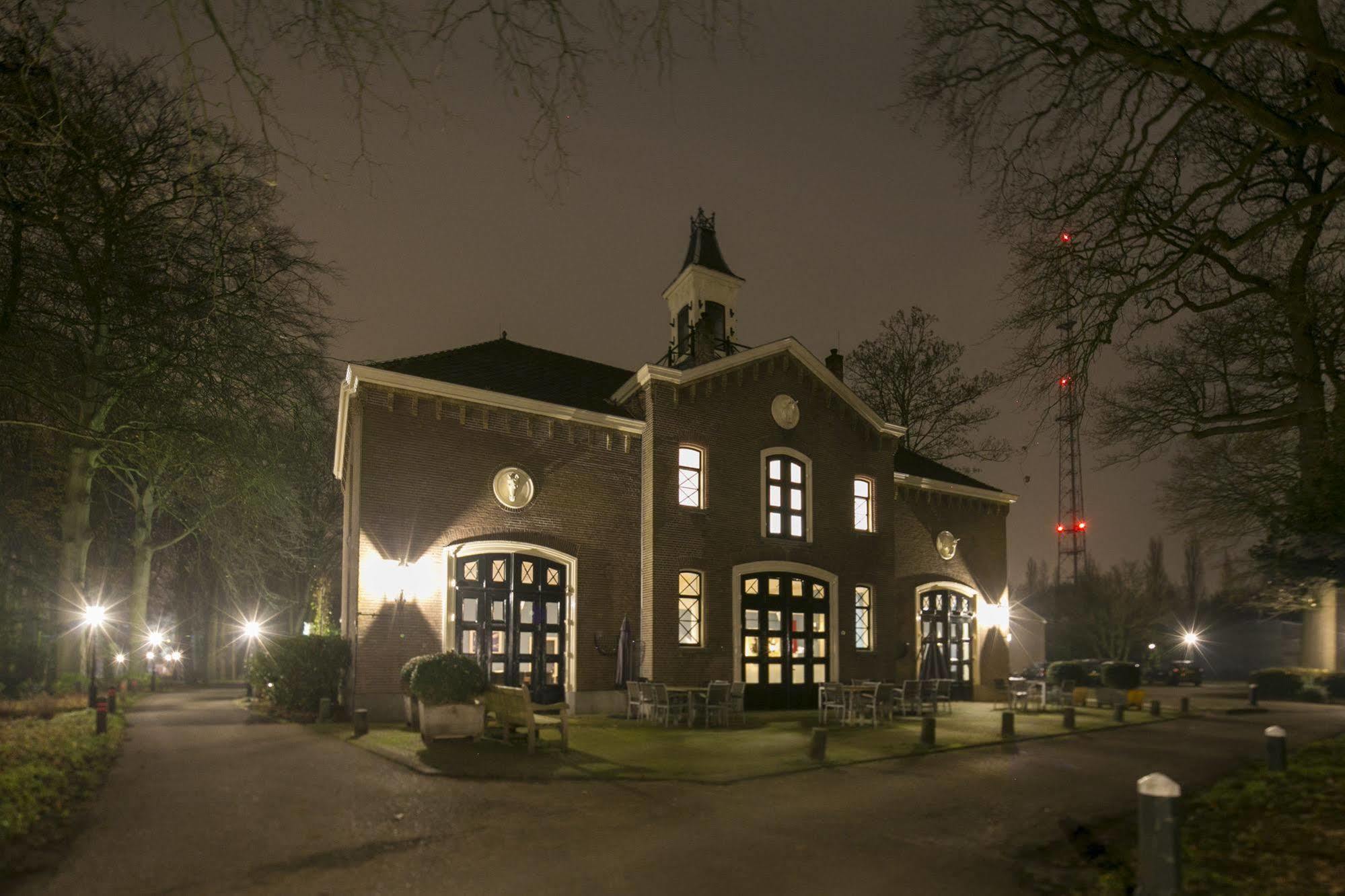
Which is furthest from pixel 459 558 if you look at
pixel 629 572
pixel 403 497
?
pixel 629 572

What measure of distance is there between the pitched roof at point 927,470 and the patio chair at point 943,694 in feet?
21.3

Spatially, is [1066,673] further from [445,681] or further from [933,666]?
[445,681]

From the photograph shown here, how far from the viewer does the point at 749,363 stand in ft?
75.1

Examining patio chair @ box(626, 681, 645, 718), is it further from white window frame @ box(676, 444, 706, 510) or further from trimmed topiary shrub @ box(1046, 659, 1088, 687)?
trimmed topiary shrub @ box(1046, 659, 1088, 687)

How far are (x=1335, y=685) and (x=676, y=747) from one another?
1139 inches

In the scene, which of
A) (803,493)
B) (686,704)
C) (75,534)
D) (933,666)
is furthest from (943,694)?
(75,534)

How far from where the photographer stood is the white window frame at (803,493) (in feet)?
75.5

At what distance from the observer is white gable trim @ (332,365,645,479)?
18028 millimetres

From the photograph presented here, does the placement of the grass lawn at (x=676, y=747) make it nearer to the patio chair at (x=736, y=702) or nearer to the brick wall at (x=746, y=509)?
A: the patio chair at (x=736, y=702)

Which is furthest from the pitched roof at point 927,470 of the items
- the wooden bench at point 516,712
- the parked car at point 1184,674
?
the parked car at point 1184,674

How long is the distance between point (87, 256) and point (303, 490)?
24450 mm

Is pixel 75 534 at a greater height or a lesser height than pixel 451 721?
greater

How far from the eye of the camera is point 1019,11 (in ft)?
29.3

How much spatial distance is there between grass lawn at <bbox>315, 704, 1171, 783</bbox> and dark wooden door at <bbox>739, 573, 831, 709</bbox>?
2457 mm
